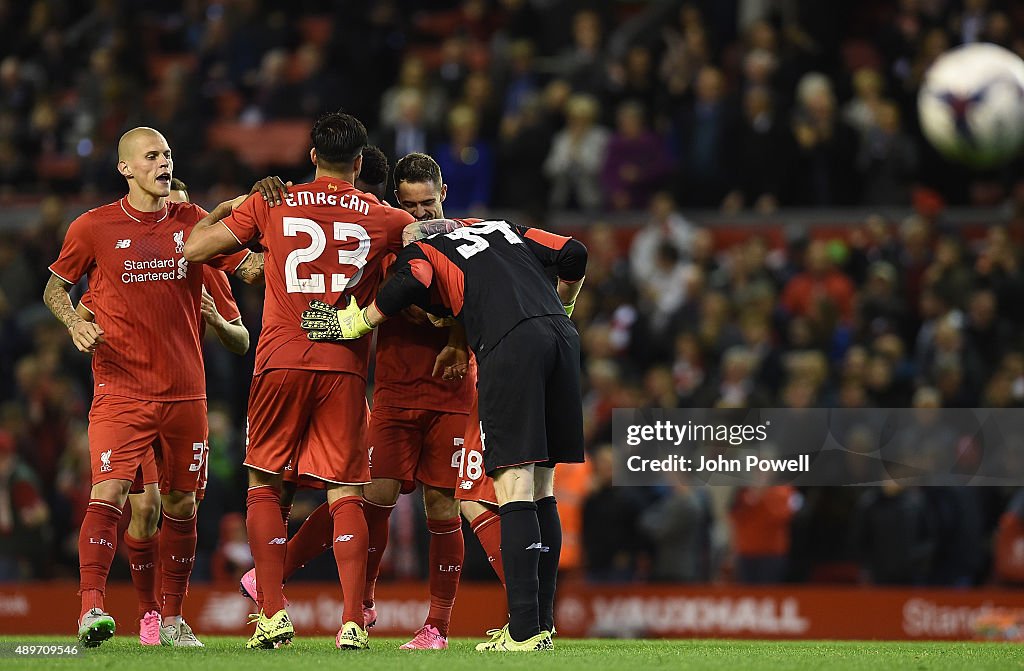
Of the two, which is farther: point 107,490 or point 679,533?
point 679,533

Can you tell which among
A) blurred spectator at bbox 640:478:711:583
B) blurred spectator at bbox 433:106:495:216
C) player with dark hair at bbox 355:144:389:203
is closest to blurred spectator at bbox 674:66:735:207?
blurred spectator at bbox 433:106:495:216

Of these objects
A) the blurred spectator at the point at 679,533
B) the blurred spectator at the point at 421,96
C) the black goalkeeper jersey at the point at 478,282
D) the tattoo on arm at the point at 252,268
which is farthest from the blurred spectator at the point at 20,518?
the black goalkeeper jersey at the point at 478,282

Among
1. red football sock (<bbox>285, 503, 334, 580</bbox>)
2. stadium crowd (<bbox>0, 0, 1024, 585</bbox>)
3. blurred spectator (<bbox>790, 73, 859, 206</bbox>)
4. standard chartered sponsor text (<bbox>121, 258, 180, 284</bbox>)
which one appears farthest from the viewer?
blurred spectator (<bbox>790, 73, 859, 206</bbox>)

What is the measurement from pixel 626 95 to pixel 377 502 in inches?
362

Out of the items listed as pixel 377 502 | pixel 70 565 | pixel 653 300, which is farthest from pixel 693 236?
pixel 377 502

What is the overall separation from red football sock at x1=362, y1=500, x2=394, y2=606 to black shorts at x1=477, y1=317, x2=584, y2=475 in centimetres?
114

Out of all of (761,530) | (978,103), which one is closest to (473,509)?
(761,530)

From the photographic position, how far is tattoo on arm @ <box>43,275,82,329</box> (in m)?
8.29

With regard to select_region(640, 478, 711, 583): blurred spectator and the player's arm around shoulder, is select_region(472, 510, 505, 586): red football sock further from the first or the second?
select_region(640, 478, 711, 583): blurred spectator

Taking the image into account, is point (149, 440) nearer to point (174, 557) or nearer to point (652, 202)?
point (174, 557)

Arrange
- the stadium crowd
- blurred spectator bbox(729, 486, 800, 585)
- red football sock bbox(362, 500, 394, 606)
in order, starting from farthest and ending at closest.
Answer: the stadium crowd
blurred spectator bbox(729, 486, 800, 585)
red football sock bbox(362, 500, 394, 606)

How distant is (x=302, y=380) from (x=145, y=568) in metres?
1.64

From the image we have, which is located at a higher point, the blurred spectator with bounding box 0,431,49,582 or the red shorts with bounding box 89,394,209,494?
the red shorts with bounding box 89,394,209,494

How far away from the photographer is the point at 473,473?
8.52m
